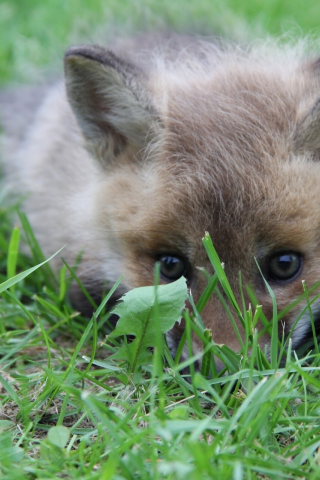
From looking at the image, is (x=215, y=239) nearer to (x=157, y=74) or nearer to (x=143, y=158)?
(x=143, y=158)

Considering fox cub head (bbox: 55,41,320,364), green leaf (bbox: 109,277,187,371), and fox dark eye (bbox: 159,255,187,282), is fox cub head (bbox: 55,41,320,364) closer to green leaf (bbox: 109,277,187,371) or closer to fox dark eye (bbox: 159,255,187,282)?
fox dark eye (bbox: 159,255,187,282)

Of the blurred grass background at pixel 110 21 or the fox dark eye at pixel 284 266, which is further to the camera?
the blurred grass background at pixel 110 21

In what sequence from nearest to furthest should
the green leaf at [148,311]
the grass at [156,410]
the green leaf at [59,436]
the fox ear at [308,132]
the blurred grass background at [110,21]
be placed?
the grass at [156,410], the green leaf at [59,436], the green leaf at [148,311], the fox ear at [308,132], the blurred grass background at [110,21]

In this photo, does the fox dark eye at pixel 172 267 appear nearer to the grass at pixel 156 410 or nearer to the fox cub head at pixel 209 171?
the fox cub head at pixel 209 171

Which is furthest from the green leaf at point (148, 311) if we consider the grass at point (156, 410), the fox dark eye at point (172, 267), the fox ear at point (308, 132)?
the fox ear at point (308, 132)

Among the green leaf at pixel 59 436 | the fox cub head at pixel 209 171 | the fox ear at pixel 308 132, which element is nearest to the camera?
the green leaf at pixel 59 436

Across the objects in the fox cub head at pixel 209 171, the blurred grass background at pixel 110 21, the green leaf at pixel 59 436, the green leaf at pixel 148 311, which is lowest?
the green leaf at pixel 59 436

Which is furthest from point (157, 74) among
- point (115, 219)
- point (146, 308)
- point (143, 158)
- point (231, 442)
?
point (231, 442)

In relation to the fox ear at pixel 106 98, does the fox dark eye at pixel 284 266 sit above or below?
below

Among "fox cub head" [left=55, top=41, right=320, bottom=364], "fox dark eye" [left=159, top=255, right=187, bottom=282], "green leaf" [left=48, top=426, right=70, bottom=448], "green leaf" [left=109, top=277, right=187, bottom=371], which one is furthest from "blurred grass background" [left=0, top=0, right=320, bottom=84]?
"green leaf" [left=48, top=426, right=70, bottom=448]
